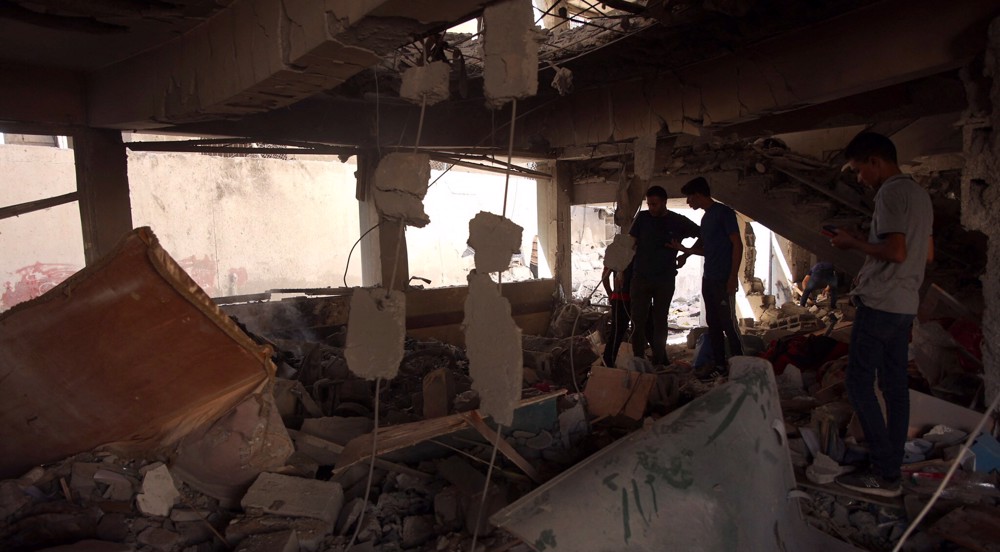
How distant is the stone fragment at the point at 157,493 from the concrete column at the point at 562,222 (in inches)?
275

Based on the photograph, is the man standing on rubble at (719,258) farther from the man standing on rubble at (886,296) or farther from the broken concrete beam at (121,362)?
the broken concrete beam at (121,362)

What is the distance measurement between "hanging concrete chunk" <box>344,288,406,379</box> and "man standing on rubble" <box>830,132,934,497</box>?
7.57 ft

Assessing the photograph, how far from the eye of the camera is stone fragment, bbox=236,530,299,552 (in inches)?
102

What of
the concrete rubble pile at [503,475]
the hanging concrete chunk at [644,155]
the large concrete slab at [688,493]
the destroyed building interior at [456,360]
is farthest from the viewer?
the hanging concrete chunk at [644,155]

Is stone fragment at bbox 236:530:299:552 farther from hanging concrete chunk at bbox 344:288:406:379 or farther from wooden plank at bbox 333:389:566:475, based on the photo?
hanging concrete chunk at bbox 344:288:406:379

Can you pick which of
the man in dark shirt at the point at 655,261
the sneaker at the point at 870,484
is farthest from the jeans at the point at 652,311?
the sneaker at the point at 870,484

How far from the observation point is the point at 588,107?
6309 millimetres

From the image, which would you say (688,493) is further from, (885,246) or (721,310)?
(721,310)

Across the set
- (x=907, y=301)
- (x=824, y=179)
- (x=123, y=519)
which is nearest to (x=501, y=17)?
(x=907, y=301)

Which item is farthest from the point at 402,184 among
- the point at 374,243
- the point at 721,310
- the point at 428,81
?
the point at 374,243

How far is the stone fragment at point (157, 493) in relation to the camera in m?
2.83

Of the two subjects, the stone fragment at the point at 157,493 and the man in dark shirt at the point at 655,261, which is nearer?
the stone fragment at the point at 157,493

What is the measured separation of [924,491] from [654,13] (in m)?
3.48

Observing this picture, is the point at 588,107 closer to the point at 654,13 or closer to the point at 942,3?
the point at 654,13
